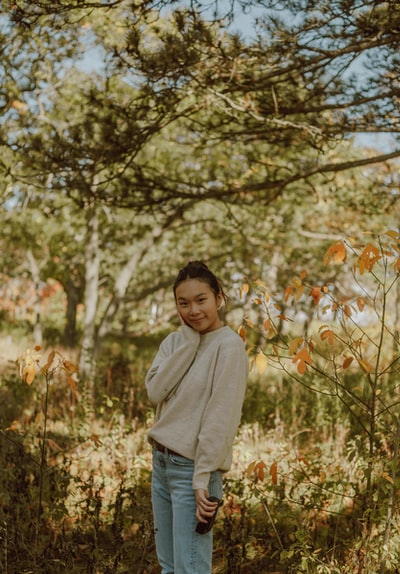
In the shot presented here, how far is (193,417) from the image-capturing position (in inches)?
85.2

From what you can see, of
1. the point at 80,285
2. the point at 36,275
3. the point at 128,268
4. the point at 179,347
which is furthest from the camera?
the point at 80,285

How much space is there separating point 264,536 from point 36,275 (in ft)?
50.0

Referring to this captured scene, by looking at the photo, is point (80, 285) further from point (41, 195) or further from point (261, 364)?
point (261, 364)

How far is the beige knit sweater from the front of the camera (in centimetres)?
206

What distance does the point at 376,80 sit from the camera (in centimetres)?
522

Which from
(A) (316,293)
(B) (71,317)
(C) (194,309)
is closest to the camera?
(C) (194,309)

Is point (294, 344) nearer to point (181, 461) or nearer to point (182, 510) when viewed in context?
point (181, 461)

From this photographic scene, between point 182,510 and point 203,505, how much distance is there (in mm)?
119

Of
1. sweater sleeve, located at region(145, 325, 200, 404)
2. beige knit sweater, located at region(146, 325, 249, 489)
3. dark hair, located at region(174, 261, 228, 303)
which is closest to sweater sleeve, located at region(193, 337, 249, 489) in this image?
beige knit sweater, located at region(146, 325, 249, 489)

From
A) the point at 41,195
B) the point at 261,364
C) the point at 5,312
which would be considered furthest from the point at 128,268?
the point at 5,312

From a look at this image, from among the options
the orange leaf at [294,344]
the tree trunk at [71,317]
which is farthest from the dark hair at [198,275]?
the tree trunk at [71,317]

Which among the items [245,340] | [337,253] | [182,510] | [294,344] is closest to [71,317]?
[245,340]

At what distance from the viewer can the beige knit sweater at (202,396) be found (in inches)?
81.0

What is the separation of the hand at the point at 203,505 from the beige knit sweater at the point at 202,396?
0.03 m
